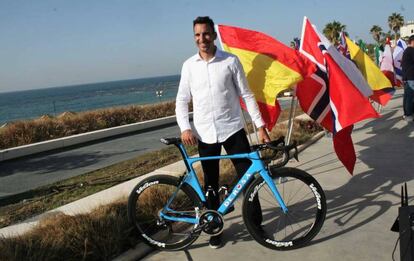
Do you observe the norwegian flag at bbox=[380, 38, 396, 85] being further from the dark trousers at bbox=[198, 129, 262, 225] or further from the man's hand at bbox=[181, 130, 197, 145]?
the man's hand at bbox=[181, 130, 197, 145]

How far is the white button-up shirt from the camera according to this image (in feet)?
12.4

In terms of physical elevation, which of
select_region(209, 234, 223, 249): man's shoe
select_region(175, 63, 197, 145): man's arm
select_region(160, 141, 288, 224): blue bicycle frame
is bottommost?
select_region(209, 234, 223, 249): man's shoe

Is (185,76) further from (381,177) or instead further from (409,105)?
(409,105)

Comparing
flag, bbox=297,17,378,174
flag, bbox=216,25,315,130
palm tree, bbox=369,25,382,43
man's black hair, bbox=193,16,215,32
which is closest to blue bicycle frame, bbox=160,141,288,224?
man's black hair, bbox=193,16,215,32

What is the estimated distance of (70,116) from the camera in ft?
45.1

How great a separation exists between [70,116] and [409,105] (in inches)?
390

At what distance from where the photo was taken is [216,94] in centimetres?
380

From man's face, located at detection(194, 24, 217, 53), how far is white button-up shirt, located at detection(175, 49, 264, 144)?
0.10 m

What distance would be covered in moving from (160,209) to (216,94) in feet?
4.73

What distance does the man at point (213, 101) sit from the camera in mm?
3762

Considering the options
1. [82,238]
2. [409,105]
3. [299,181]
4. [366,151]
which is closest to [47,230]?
[82,238]

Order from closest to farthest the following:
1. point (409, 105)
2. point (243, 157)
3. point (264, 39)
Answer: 1. point (243, 157)
2. point (264, 39)
3. point (409, 105)

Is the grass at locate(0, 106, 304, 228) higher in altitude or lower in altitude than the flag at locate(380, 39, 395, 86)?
lower

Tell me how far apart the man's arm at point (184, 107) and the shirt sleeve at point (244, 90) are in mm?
446
